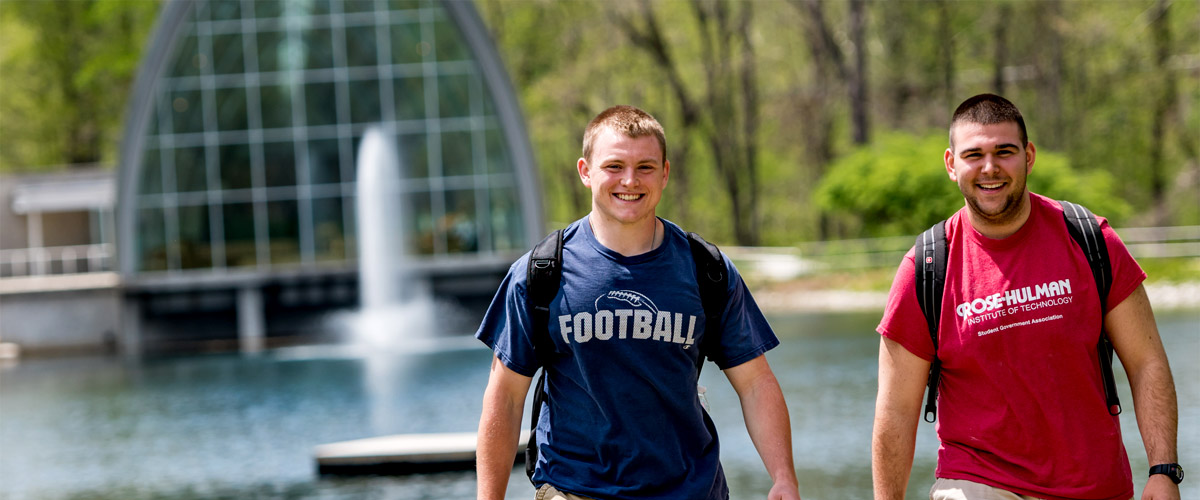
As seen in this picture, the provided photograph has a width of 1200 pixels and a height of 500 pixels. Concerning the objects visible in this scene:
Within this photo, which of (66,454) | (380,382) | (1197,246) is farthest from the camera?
(1197,246)

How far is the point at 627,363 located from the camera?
3.40 meters

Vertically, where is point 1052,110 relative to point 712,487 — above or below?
above

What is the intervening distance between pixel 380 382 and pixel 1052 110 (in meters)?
27.9

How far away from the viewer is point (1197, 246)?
27.9m

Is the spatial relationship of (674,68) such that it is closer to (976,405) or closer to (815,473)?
(815,473)

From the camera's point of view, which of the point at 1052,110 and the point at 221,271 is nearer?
the point at 221,271

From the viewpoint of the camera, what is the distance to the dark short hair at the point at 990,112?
11.6ft

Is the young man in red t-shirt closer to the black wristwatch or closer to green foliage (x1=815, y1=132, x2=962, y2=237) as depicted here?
the black wristwatch

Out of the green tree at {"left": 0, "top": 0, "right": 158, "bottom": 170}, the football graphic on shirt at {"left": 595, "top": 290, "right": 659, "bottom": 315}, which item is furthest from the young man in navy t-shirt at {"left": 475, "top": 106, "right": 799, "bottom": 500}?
A: the green tree at {"left": 0, "top": 0, "right": 158, "bottom": 170}

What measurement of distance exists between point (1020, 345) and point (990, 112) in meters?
0.61

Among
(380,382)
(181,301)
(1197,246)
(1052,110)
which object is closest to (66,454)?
(380,382)

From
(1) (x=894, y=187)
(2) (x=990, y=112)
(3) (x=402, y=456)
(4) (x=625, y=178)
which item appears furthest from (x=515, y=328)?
(1) (x=894, y=187)

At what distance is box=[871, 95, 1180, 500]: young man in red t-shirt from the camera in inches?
134

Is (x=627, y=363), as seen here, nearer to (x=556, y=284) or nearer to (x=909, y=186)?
(x=556, y=284)
